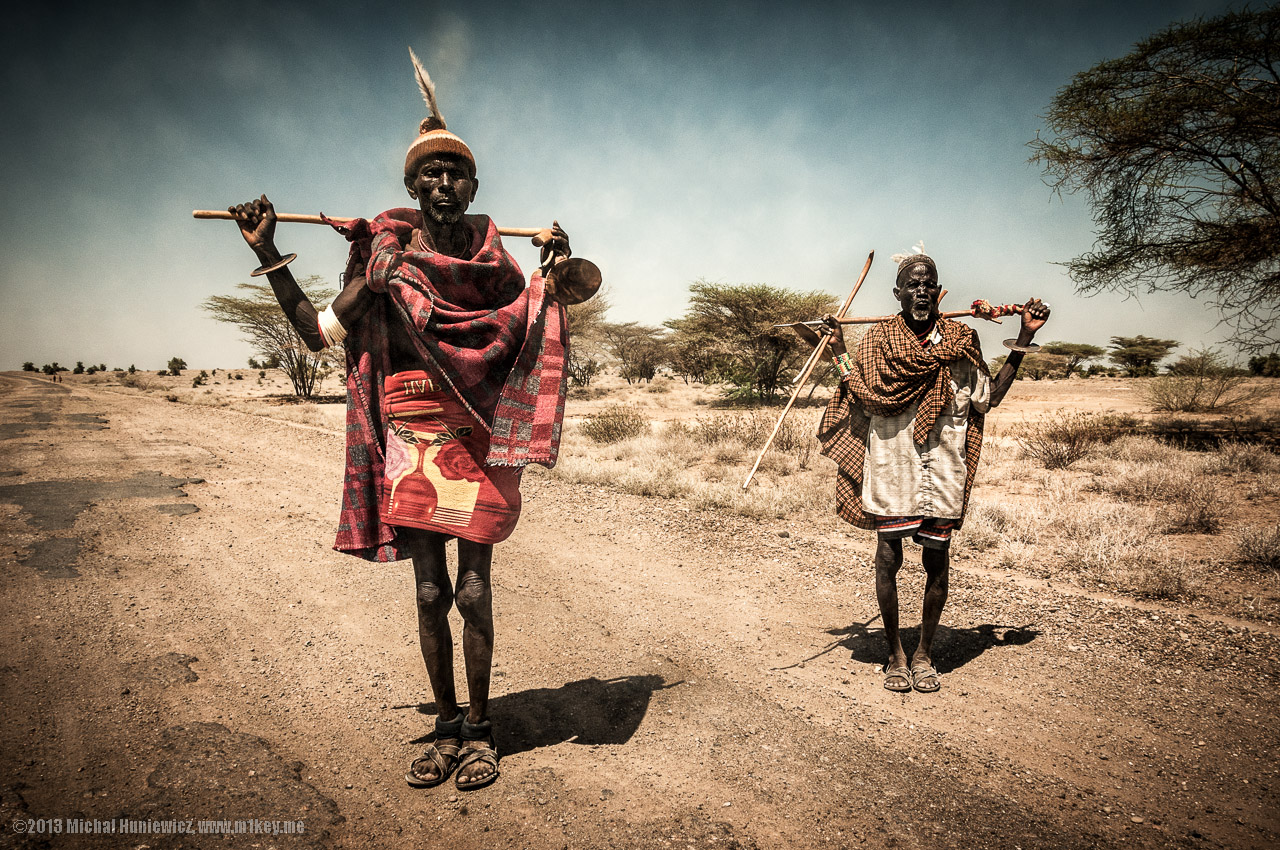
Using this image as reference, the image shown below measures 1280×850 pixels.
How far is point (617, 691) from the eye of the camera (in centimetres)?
324

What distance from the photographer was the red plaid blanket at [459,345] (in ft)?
7.80

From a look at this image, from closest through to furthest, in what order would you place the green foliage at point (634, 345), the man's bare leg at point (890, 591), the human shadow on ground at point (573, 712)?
1. the human shadow on ground at point (573, 712)
2. the man's bare leg at point (890, 591)
3. the green foliage at point (634, 345)

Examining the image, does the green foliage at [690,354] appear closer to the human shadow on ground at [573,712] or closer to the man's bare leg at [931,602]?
the man's bare leg at [931,602]

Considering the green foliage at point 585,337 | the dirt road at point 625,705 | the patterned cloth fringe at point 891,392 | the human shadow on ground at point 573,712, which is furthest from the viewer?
the green foliage at point 585,337

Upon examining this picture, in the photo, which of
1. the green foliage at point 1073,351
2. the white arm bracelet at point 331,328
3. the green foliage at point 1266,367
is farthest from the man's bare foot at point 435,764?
the green foliage at point 1073,351

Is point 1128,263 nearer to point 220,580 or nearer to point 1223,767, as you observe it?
point 1223,767

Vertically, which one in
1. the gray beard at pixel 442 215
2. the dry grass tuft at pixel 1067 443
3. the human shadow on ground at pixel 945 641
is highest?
the gray beard at pixel 442 215

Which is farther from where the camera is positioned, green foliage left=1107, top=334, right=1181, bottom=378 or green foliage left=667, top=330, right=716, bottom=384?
green foliage left=1107, top=334, right=1181, bottom=378

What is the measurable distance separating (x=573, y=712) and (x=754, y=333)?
77.5 feet

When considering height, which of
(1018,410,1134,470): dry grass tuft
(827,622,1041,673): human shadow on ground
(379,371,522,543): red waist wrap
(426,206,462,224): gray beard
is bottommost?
(827,622,1041,673): human shadow on ground

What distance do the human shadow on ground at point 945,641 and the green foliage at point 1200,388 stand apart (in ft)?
65.3

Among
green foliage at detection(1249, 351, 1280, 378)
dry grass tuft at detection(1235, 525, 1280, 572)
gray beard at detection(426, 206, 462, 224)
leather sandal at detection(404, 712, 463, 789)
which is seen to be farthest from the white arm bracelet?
green foliage at detection(1249, 351, 1280, 378)

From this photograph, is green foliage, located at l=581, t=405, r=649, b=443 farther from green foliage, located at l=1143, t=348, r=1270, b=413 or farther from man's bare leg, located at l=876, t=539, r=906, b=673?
green foliage, located at l=1143, t=348, r=1270, b=413

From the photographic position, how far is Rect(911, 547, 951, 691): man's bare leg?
10.8 ft
